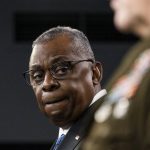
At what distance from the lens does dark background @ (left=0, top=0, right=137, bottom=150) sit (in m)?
8.25

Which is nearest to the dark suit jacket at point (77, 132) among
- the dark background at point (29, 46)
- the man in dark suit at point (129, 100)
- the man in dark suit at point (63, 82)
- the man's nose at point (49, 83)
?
the man in dark suit at point (63, 82)

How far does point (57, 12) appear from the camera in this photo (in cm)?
847

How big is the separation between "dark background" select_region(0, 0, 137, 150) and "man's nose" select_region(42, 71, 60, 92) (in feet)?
17.4

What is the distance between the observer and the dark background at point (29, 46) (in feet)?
27.1

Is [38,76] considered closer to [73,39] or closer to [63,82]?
[63,82]

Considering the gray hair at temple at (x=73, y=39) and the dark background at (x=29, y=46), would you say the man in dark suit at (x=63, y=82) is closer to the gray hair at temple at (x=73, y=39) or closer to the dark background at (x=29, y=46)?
the gray hair at temple at (x=73, y=39)

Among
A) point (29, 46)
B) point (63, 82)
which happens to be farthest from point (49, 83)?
point (29, 46)

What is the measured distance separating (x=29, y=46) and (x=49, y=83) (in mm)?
5673

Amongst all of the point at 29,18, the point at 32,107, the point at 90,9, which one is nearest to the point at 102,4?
the point at 90,9

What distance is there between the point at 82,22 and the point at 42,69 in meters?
5.67

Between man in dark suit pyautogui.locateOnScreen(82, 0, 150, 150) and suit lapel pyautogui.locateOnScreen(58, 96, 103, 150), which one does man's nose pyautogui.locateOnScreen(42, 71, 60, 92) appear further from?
man in dark suit pyautogui.locateOnScreen(82, 0, 150, 150)

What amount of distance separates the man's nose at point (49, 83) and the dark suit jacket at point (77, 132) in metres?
0.16

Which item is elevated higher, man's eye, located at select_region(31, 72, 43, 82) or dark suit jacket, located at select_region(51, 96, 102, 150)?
man's eye, located at select_region(31, 72, 43, 82)

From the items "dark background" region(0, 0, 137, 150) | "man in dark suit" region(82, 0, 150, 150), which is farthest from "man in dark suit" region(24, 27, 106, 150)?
"dark background" region(0, 0, 137, 150)
